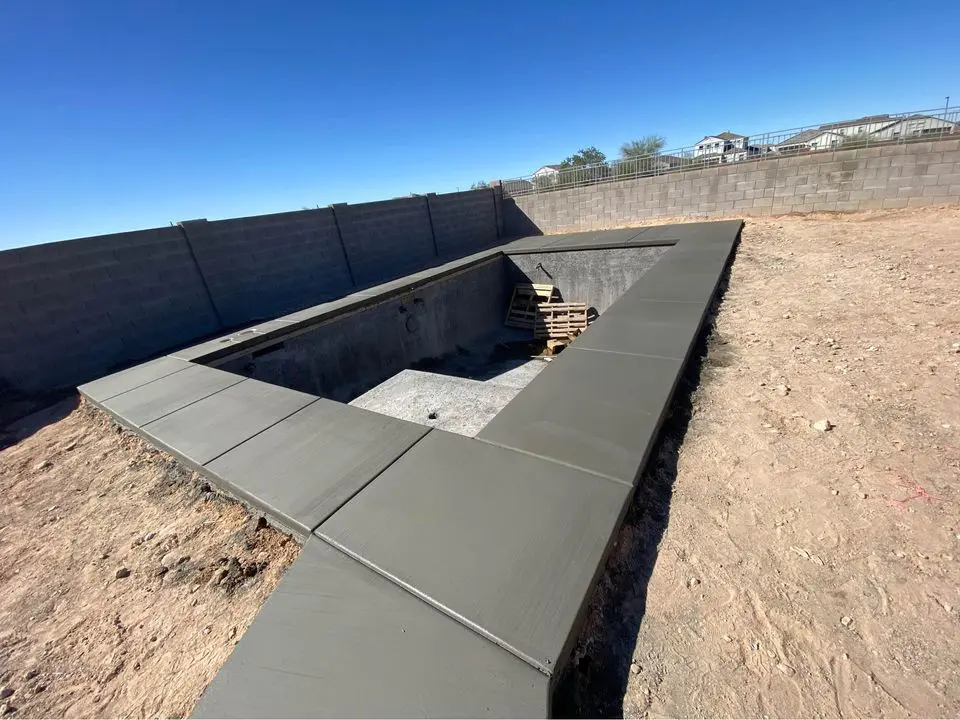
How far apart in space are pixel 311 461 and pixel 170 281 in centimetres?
723

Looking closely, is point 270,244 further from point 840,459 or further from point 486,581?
point 840,459

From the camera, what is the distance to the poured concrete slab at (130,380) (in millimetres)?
3721

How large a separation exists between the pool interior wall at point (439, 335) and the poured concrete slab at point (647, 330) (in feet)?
3.40

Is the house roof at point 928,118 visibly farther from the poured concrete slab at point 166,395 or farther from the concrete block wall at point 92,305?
the concrete block wall at point 92,305

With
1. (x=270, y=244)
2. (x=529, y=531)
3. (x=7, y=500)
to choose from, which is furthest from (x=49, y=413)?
(x=529, y=531)

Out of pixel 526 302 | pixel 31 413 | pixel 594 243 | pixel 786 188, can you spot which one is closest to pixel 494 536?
pixel 31 413

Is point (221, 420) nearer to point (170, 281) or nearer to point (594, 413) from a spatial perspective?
point (594, 413)

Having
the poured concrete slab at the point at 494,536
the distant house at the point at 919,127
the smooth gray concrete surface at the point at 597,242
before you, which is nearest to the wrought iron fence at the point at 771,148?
the distant house at the point at 919,127

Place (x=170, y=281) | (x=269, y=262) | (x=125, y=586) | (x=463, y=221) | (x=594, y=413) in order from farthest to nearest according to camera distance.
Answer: (x=463, y=221) < (x=269, y=262) < (x=170, y=281) < (x=594, y=413) < (x=125, y=586)

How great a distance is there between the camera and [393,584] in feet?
4.58

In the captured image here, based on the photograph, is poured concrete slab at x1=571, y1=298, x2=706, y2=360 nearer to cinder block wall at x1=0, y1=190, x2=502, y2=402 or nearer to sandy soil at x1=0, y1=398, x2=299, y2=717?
sandy soil at x1=0, y1=398, x2=299, y2=717

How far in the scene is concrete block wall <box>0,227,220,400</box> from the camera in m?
5.63

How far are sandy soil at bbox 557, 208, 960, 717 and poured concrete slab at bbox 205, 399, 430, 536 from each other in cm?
125

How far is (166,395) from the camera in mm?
3414
